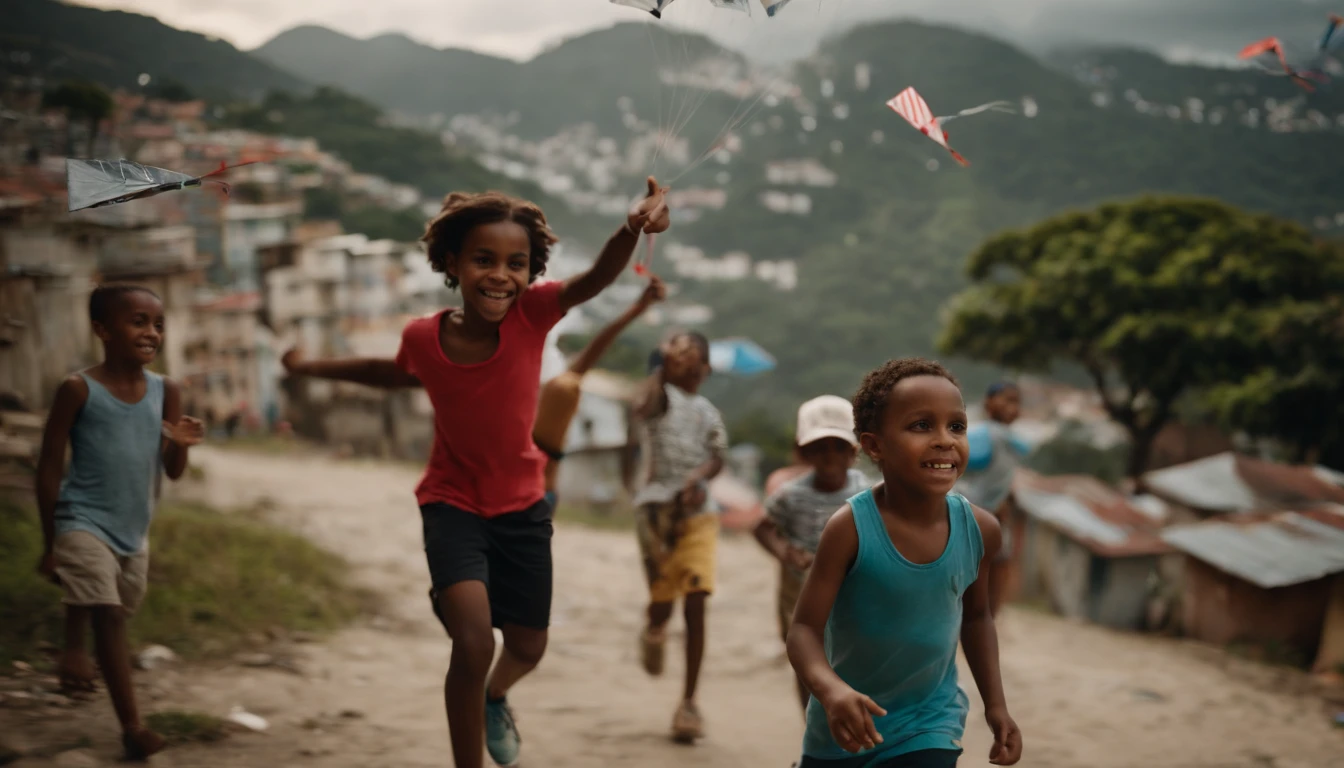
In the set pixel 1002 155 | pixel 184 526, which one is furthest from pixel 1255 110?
pixel 184 526

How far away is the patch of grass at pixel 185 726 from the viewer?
11.4 feet

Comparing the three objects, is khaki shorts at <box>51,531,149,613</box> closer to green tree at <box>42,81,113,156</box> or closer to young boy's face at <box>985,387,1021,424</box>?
young boy's face at <box>985,387,1021,424</box>

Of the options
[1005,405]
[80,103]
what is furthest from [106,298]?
[80,103]

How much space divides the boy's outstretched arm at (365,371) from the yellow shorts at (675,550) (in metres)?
1.46

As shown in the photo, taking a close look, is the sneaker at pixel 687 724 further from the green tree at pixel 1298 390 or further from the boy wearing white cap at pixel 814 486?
the green tree at pixel 1298 390

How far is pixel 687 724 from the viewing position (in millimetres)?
4137

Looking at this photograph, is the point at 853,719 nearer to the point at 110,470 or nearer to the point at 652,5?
the point at 652,5

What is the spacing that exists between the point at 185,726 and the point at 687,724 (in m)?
1.86

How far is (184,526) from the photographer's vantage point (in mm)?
6277

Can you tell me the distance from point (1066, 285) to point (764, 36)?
20853 millimetres

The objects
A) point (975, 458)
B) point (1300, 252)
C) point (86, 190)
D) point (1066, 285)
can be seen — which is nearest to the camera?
point (86, 190)

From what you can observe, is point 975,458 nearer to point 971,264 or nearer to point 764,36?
point 764,36

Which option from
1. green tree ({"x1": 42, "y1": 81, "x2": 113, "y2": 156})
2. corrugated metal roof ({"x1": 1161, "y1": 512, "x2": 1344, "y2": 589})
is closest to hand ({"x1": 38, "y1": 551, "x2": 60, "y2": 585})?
green tree ({"x1": 42, "y1": 81, "x2": 113, "y2": 156})

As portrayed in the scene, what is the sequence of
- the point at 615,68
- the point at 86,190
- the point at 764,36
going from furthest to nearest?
1. the point at 615,68
2. the point at 764,36
3. the point at 86,190
